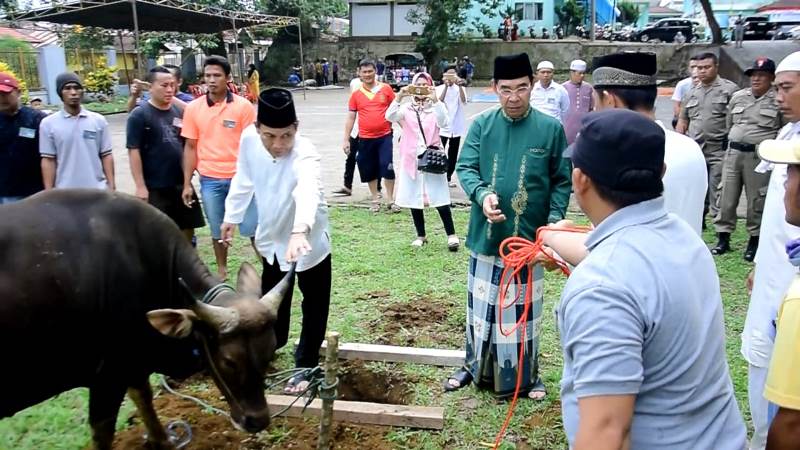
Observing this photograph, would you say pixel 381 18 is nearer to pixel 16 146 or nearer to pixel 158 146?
pixel 158 146

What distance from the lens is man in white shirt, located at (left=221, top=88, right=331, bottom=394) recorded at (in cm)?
403

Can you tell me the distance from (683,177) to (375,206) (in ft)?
21.9

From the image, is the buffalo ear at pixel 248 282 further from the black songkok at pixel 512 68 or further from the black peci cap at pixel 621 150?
the black peci cap at pixel 621 150

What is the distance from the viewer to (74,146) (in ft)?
19.8

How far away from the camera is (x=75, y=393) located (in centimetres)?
472

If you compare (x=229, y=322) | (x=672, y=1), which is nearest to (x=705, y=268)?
(x=229, y=322)

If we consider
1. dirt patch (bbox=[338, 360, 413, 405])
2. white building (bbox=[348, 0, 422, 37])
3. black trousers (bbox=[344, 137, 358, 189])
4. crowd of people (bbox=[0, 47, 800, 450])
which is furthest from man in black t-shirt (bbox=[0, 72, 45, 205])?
white building (bbox=[348, 0, 422, 37])

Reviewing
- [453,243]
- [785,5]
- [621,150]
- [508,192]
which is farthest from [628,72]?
[785,5]

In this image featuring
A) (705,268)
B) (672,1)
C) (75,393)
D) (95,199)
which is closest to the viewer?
(705,268)

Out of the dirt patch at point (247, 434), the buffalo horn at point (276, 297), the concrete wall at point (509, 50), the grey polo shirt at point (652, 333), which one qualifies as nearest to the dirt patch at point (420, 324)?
the dirt patch at point (247, 434)

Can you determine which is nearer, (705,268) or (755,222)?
(705,268)

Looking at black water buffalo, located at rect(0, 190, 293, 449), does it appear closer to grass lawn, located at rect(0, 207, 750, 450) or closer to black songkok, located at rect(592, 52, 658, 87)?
grass lawn, located at rect(0, 207, 750, 450)

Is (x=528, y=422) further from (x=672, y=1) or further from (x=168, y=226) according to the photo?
(x=672, y=1)

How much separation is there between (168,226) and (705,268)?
292cm
